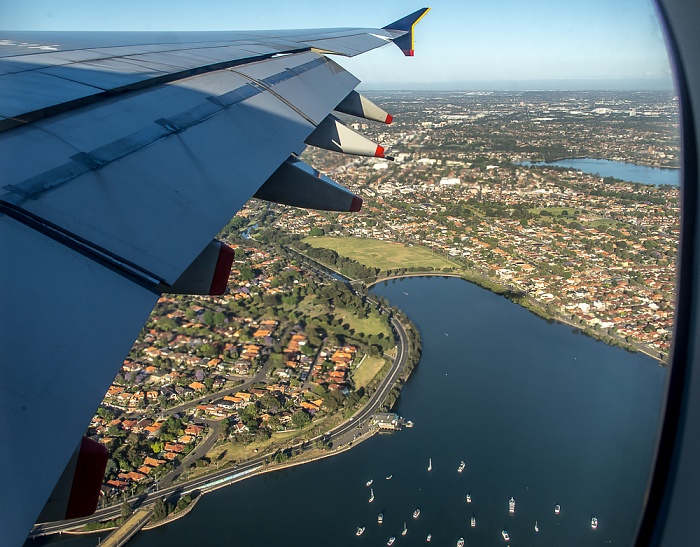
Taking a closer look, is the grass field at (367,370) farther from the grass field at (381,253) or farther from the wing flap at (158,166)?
the wing flap at (158,166)

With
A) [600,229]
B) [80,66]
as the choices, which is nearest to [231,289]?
[600,229]

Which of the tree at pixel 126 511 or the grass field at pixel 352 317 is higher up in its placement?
the grass field at pixel 352 317

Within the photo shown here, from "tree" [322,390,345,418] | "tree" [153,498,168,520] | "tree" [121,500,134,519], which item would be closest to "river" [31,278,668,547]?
"tree" [153,498,168,520]

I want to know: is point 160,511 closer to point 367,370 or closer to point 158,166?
point 367,370

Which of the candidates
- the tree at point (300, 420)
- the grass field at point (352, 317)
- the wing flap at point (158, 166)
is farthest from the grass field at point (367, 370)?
the wing flap at point (158, 166)

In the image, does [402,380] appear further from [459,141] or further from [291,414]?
[459,141]

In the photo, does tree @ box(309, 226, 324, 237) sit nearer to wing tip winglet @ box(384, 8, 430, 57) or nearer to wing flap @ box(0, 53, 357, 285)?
wing tip winglet @ box(384, 8, 430, 57)
